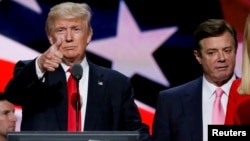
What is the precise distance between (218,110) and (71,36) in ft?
2.77

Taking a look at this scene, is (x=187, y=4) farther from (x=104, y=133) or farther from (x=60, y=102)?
(x=104, y=133)

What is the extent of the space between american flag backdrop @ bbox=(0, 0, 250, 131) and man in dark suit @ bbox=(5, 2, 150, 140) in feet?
2.70

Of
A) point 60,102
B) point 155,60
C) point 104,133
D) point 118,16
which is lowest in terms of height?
point 104,133

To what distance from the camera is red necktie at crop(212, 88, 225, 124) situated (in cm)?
323

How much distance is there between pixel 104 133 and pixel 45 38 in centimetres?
196

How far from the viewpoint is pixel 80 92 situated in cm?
306

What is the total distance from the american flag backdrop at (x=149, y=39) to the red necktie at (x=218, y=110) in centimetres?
69

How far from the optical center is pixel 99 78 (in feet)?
10.2

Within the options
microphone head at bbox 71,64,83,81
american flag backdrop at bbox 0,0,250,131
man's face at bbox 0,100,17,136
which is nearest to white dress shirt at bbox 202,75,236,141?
american flag backdrop at bbox 0,0,250,131

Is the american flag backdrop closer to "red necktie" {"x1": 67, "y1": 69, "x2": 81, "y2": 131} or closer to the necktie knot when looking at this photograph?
the necktie knot

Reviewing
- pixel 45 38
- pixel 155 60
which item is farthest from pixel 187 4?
pixel 45 38

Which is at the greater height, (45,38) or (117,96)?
(45,38)

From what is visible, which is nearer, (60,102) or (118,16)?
(60,102)

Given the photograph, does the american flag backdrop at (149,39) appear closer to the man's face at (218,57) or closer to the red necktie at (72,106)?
the man's face at (218,57)
